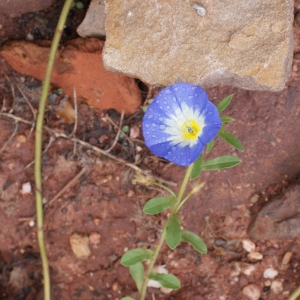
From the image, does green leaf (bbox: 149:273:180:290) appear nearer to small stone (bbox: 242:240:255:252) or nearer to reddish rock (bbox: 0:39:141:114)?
small stone (bbox: 242:240:255:252)

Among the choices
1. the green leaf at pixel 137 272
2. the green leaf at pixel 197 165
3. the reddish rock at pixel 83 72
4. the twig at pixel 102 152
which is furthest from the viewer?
the twig at pixel 102 152

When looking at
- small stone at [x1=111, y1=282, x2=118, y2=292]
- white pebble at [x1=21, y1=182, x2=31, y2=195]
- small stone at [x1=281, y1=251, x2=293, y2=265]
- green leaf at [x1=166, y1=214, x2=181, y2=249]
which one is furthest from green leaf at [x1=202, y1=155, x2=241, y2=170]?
white pebble at [x1=21, y1=182, x2=31, y2=195]

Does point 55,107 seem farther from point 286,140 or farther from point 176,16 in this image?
point 286,140

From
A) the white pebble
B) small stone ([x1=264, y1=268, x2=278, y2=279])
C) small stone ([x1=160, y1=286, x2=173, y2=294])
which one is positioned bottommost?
small stone ([x1=160, y1=286, x2=173, y2=294])

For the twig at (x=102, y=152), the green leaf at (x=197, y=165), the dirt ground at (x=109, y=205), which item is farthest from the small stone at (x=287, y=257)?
the green leaf at (x=197, y=165)

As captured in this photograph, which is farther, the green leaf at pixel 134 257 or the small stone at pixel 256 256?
the small stone at pixel 256 256

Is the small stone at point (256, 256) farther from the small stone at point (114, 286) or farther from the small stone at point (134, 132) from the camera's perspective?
the small stone at point (134, 132)

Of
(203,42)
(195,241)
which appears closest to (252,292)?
(195,241)
